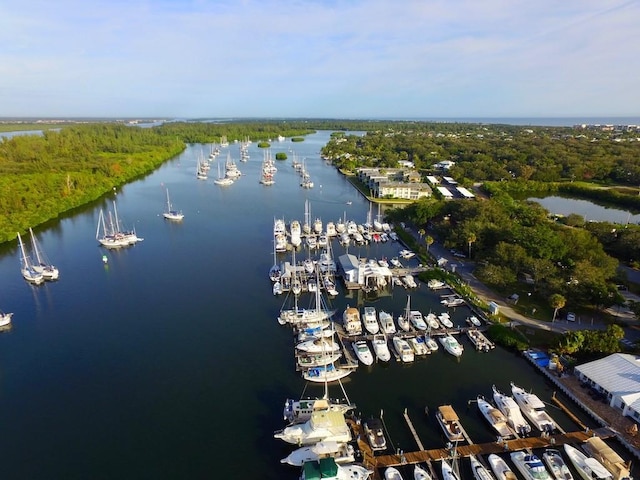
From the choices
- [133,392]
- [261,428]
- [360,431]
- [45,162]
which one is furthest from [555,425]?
[45,162]

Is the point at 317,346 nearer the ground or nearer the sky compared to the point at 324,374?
nearer the sky

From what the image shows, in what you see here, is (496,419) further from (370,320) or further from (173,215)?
(173,215)

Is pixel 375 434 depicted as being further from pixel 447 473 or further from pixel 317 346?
pixel 317 346

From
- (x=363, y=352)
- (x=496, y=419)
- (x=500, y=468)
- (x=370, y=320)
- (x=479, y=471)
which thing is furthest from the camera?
(x=370, y=320)

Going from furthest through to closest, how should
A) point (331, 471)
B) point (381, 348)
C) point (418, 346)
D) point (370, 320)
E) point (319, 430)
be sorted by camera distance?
point (370, 320) → point (418, 346) → point (381, 348) → point (319, 430) → point (331, 471)

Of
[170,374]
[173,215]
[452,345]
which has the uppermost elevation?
[173,215]

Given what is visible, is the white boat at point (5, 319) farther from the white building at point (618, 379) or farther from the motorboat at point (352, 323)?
the white building at point (618, 379)

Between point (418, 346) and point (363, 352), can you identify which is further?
point (418, 346)

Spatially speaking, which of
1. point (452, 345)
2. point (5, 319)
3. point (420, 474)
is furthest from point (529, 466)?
point (5, 319)
